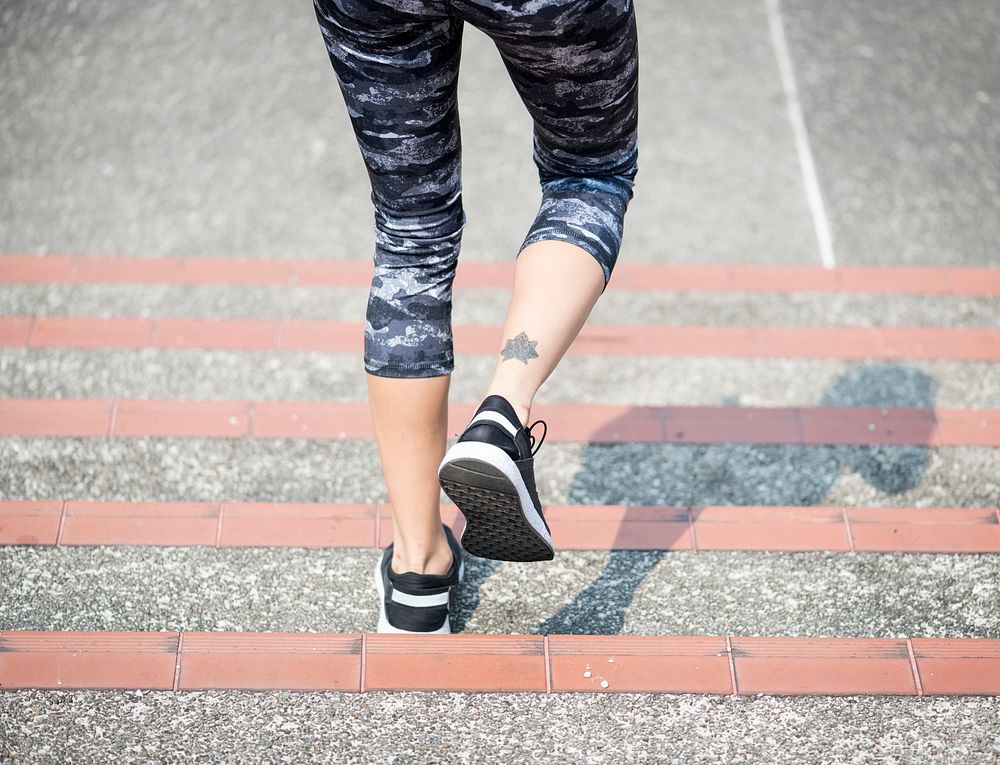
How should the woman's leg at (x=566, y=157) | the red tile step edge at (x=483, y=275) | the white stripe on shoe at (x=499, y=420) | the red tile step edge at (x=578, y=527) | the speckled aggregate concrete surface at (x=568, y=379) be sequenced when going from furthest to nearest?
the red tile step edge at (x=483, y=275) < the speckled aggregate concrete surface at (x=568, y=379) < the red tile step edge at (x=578, y=527) < the white stripe on shoe at (x=499, y=420) < the woman's leg at (x=566, y=157)

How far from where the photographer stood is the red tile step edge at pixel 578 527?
1974 millimetres

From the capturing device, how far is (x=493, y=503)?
4.80 ft

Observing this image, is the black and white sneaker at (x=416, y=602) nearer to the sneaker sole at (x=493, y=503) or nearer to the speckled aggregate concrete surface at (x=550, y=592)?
the speckled aggregate concrete surface at (x=550, y=592)

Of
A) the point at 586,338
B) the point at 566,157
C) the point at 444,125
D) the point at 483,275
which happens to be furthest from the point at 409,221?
the point at 483,275

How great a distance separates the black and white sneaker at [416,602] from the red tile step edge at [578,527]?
0.23 m

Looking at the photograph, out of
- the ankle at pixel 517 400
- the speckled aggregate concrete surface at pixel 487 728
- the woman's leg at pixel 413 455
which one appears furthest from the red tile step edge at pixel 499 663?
the ankle at pixel 517 400

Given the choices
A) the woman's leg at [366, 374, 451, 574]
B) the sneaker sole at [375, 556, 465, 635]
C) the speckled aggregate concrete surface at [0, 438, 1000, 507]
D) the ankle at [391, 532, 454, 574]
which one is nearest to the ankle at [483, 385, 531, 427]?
the woman's leg at [366, 374, 451, 574]

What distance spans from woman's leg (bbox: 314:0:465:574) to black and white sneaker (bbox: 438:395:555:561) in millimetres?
176

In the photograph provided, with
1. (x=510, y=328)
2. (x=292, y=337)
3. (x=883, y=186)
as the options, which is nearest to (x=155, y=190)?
(x=292, y=337)

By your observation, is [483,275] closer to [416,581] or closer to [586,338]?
[586,338]

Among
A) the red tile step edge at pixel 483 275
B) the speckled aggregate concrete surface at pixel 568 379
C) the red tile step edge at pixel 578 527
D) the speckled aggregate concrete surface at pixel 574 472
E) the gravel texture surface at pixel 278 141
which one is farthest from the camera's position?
the gravel texture surface at pixel 278 141

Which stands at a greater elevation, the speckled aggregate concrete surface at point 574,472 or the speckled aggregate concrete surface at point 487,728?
the speckled aggregate concrete surface at point 487,728

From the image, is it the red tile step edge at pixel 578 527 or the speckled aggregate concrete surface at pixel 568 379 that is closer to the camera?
the red tile step edge at pixel 578 527

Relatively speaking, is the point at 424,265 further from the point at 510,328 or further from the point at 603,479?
the point at 603,479
